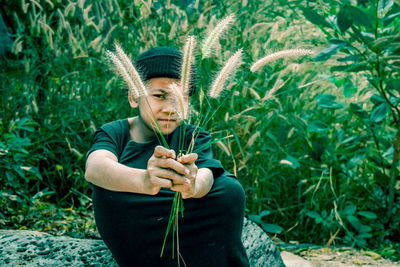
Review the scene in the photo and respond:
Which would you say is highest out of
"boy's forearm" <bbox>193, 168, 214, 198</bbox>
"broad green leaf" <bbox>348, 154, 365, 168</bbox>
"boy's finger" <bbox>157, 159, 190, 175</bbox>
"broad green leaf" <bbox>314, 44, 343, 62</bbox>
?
"broad green leaf" <bbox>314, 44, 343, 62</bbox>

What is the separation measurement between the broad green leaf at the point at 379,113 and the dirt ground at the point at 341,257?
0.71 meters

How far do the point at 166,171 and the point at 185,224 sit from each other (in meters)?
0.38

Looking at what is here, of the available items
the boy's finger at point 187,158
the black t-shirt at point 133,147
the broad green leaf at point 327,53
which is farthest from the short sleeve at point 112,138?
the broad green leaf at point 327,53

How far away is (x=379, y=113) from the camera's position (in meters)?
2.34

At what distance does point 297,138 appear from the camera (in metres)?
2.76

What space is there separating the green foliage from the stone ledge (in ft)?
1.73

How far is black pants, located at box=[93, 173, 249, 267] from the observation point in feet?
4.81

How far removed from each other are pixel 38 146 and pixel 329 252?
1751 millimetres

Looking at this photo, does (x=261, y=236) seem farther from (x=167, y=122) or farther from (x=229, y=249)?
(x=167, y=122)

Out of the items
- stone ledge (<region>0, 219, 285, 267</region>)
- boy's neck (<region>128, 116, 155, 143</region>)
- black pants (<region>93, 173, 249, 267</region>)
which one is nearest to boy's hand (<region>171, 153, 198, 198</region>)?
black pants (<region>93, 173, 249, 267</region>)

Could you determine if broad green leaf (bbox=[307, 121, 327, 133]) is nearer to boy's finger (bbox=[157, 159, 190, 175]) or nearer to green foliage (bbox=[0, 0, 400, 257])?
green foliage (bbox=[0, 0, 400, 257])

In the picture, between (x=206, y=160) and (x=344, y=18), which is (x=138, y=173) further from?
(x=344, y=18)

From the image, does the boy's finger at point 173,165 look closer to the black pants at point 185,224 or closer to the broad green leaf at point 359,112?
the black pants at point 185,224

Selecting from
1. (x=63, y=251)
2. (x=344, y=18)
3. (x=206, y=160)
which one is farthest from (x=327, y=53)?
(x=63, y=251)
